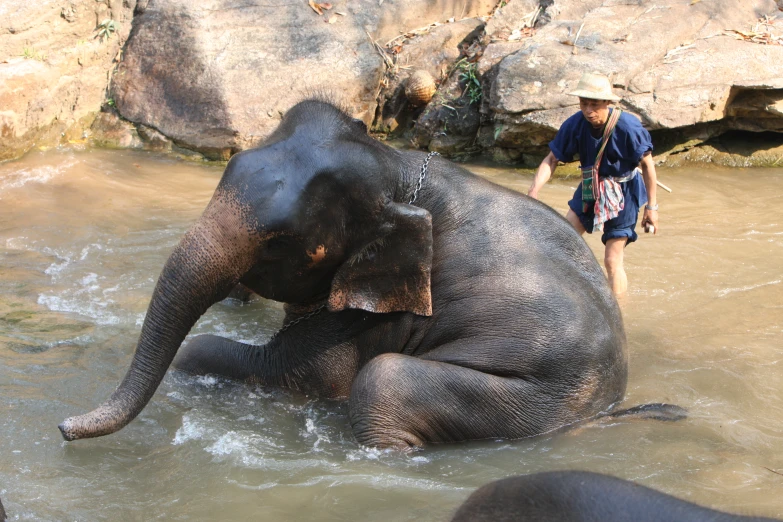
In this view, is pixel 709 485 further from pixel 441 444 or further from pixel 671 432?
pixel 441 444

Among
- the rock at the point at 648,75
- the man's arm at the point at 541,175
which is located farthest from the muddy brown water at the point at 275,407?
the rock at the point at 648,75

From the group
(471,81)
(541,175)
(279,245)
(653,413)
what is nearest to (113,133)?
(471,81)

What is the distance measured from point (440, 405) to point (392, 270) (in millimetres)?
680

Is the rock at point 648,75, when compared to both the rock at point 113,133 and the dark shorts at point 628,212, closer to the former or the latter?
the dark shorts at point 628,212

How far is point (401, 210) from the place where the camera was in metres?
4.30

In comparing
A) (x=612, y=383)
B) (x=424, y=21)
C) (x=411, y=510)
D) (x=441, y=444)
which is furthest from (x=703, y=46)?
(x=411, y=510)

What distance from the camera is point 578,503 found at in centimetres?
201

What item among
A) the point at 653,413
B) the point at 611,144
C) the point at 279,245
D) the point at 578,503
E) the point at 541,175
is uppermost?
the point at 611,144

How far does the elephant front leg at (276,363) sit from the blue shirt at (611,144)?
233cm

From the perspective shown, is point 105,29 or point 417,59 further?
point 417,59

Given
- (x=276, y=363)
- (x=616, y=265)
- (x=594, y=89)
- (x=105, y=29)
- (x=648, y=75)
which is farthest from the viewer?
(x=105, y=29)

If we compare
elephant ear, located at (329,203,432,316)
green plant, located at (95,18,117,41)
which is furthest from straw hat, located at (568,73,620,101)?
green plant, located at (95,18,117,41)

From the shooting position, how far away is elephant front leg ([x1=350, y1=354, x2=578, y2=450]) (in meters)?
4.24

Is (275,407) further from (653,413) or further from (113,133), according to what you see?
(113,133)
